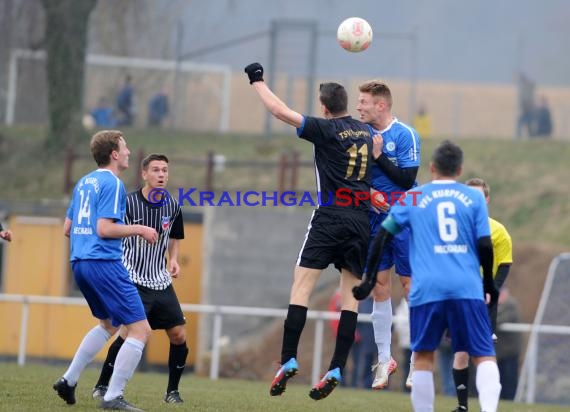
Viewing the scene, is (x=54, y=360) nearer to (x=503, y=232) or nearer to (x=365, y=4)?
(x=503, y=232)

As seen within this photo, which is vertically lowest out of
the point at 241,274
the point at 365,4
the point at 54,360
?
the point at 54,360

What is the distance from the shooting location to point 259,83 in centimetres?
977

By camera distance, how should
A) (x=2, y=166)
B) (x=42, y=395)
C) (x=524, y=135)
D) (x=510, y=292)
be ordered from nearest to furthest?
(x=42, y=395), (x=510, y=292), (x=2, y=166), (x=524, y=135)

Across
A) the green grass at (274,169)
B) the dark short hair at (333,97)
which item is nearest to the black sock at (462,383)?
the dark short hair at (333,97)

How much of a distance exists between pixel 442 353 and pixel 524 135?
1562 cm

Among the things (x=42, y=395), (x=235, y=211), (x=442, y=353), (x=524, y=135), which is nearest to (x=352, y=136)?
(x=42, y=395)

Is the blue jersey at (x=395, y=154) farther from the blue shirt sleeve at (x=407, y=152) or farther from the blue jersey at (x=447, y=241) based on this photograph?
the blue jersey at (x=447, y=241)

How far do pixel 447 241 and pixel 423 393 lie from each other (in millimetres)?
1082

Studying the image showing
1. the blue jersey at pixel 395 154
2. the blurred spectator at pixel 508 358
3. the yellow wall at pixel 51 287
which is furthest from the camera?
the yellow wall at pixel 51 287

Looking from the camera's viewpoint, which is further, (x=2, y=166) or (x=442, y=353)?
(x=2, y=166)

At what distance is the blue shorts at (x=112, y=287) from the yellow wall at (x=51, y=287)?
463 inches

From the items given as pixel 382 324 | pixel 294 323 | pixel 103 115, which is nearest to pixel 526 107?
pixel 103 115

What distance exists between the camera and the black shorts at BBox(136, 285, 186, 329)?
1073 centimetres

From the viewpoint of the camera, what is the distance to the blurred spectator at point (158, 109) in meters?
30.9
